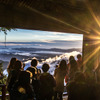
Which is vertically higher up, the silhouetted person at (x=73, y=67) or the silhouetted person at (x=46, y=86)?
the silhouetted person at (x=73, y=67)

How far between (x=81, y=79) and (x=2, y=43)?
2.61 m

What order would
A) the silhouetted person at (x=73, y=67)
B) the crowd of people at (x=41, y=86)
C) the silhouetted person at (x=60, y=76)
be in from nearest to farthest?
the crowd of people at (x=41, y=86) → the silhouetted person at (x=60, y=76) → the silhouetted person at (x=73, y=67)

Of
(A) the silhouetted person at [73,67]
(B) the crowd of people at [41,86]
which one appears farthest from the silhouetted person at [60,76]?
(B) the crowd of people at [41,86]

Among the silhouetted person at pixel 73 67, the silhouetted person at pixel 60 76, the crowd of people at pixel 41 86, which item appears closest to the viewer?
the crowd of people at pixel 41 86

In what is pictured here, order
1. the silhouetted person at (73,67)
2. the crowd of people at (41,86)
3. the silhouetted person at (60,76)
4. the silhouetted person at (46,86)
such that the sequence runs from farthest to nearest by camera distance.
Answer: the silhouetted person at (73,67), the silhouetted person at (60,76), the silhouetted person at (46,86), the crowd of people at (41,86)

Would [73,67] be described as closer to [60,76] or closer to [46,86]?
[60,76]

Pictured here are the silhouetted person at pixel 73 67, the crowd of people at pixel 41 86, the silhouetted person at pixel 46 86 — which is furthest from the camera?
the silhouetted person at pixel 73 67

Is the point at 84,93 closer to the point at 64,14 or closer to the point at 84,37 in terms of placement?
the point at 64,14

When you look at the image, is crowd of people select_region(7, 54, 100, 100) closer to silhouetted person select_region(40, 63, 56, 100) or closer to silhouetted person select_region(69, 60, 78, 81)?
silhouetted person select_region(40, 63, 56, 100)

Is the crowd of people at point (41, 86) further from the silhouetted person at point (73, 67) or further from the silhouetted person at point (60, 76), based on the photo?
the silhouetted person at point (73, 67)

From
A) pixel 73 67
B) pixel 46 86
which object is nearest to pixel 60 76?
pixel 73 67

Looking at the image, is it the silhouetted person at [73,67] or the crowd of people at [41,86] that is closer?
the crowd of people at [41,86]

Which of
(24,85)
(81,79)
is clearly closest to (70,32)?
(81,79)

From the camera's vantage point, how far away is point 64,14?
437 cm
